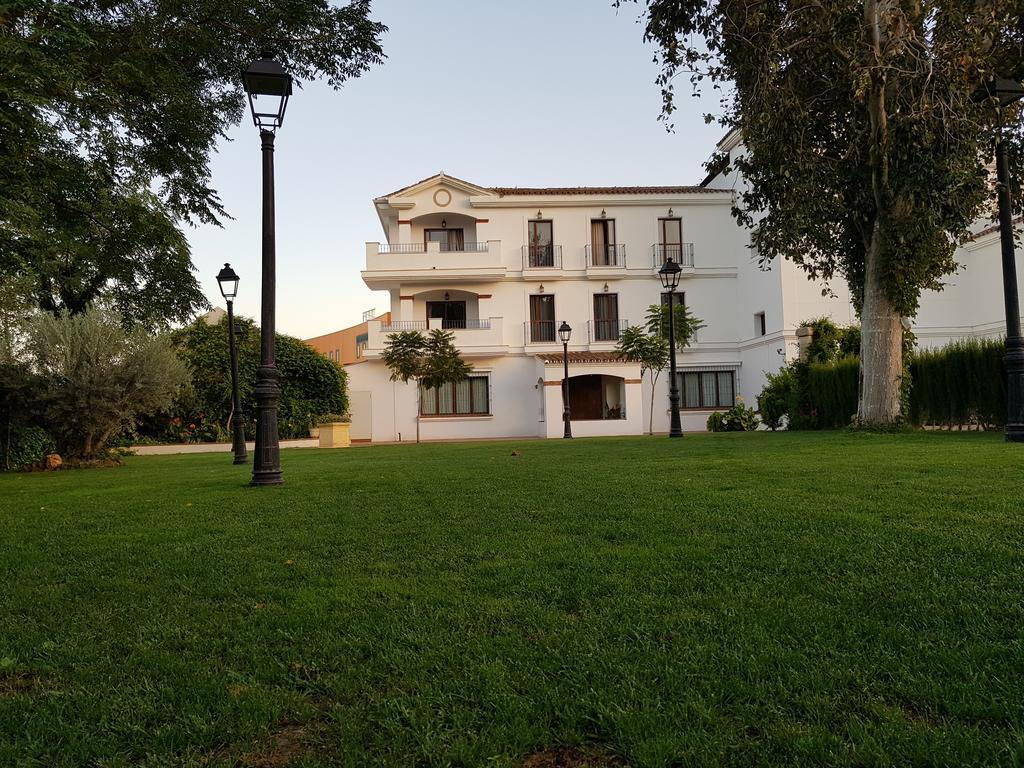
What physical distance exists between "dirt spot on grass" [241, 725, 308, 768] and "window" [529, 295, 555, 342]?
2662cm

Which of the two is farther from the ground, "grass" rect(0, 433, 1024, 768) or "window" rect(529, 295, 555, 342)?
"window" rect(529, 295, 555, 342)

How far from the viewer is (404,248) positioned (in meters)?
27.9

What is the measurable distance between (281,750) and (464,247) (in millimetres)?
27854

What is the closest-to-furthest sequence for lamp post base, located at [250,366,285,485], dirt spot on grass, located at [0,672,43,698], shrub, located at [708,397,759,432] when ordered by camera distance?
1. dirt spot on grass, located at [0,672,43,698]
2. lamp post base, located at [250,366,285,485]
3. shrub, located at [708,397,759,432]

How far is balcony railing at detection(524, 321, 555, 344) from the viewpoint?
1112 inches

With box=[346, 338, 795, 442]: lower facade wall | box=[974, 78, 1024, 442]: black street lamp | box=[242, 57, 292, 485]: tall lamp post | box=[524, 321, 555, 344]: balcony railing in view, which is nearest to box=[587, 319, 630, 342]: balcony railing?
box=[524, 321, 555, 344]: balcony railing

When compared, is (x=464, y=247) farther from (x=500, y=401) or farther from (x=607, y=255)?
(x=500, y=401)

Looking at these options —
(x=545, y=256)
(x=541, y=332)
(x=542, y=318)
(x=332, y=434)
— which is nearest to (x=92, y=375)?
(x=332, y=434)

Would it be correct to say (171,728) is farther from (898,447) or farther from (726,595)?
(898,447)

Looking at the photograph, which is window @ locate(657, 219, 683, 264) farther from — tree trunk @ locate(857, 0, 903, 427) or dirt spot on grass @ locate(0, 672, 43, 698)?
dirt spot on grass @ locate(0, 672, 43, 698)

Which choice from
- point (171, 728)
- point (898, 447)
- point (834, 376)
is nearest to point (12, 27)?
point (171, 728)

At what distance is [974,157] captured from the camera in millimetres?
11125

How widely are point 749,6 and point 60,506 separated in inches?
508

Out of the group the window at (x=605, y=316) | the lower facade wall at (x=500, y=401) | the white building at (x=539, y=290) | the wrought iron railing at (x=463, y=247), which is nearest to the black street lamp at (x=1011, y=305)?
the lower facade wall at (x=500, y=401)
